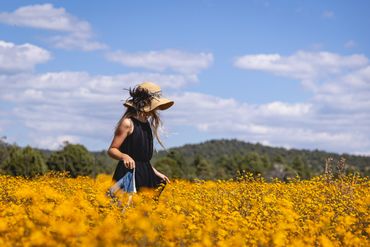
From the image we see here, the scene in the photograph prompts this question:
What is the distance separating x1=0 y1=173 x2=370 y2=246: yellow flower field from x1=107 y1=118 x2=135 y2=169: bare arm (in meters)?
0.49

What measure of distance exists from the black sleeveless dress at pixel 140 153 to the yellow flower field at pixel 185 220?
20cm

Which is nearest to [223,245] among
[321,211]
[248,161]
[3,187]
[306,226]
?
[306,226]

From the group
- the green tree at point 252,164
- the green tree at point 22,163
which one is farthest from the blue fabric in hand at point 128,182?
the green tree at point 252,164

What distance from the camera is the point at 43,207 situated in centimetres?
572

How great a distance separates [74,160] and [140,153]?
173 ft

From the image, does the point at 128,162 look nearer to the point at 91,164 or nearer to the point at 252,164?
the point at 91,164

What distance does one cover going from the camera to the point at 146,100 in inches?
293

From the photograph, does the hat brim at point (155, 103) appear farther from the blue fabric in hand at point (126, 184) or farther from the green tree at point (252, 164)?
the green tree at point (252, 164)

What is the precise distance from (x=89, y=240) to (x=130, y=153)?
2.89 meters

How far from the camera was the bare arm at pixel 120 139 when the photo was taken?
7.04 m

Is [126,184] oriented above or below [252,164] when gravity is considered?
below

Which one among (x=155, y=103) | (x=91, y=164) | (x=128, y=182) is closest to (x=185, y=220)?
(x=128, y=182)

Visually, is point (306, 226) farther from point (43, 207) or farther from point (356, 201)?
point (43, 207)

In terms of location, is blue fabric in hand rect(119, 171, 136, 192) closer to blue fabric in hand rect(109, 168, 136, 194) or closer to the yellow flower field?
blue fabric in hand rect(109, 168, 136, 194)
